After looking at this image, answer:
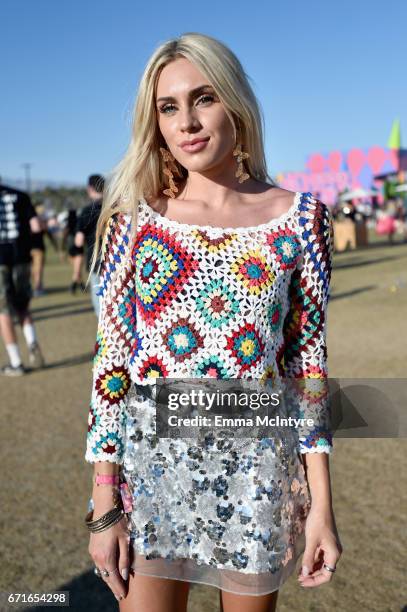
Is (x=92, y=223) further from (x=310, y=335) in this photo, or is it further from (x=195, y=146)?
(x=310, y=335)

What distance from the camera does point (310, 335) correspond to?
1783mm

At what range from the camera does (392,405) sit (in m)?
2.08

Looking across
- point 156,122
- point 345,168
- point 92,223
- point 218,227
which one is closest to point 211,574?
point 218,227

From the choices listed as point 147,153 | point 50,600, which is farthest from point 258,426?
point 50,600

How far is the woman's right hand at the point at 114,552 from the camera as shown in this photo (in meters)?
1.66

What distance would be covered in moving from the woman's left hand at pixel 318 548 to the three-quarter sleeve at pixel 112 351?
0.49 metres

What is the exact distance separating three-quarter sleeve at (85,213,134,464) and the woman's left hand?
495 mm

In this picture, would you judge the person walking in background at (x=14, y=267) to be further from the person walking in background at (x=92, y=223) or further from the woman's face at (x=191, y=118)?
the woman's face at (x=191, y=118)

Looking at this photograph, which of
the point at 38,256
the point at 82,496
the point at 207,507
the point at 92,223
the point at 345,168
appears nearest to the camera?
the point at 207,507

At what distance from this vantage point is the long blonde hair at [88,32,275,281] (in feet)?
5.66

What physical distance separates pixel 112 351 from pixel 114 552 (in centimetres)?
48

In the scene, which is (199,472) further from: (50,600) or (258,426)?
(50,600)

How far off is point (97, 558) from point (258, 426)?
19.5 inches

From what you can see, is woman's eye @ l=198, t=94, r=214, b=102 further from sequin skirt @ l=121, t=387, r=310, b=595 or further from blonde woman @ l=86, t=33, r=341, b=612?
sequin skirt @ l=121, t=387, r=310, b=595
